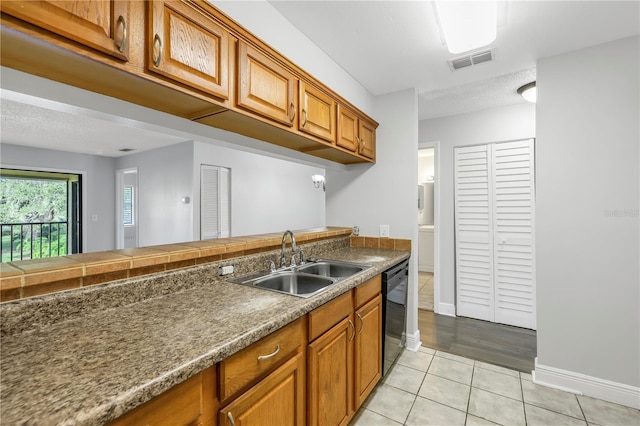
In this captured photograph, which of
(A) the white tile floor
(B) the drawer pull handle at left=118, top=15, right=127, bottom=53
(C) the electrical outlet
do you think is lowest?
(A) the white tile floor

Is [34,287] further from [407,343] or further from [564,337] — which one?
[564,337]

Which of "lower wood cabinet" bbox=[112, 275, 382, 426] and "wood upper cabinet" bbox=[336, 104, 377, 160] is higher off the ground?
"wood upper cabinet" bbox=[336, 104, 377, 160]

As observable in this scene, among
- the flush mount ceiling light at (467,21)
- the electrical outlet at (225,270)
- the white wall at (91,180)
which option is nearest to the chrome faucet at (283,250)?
the electrical outlet at (225,270)

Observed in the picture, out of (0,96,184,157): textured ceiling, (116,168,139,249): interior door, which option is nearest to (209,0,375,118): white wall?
(0,96,184,157): textured ceiling

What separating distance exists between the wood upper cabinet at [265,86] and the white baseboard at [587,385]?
2599 millimetres

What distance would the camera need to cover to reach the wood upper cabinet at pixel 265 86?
1.41 meters

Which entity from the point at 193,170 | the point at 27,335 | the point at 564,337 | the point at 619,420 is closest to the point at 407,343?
the point at 564,337

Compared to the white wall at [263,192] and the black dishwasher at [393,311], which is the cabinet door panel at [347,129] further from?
the white wall at [263,192]

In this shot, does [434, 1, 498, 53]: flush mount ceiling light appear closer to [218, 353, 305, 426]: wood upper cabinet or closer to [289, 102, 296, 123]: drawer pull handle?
[289, 102, 296, 123]: drawer pull handle

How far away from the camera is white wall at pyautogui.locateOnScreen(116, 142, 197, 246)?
462cm

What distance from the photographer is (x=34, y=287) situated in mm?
943

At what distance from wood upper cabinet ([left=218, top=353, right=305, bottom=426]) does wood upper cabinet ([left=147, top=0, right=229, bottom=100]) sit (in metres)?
1.21

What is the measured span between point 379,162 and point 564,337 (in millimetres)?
2028

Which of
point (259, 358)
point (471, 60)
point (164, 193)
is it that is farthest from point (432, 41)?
point (164, 193)
